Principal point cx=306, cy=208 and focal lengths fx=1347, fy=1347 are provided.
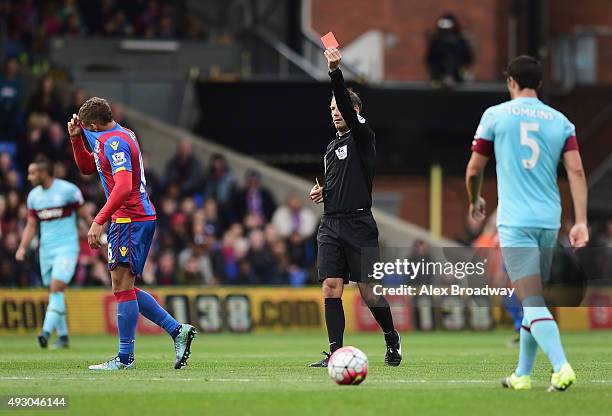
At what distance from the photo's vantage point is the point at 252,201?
86.0 ft

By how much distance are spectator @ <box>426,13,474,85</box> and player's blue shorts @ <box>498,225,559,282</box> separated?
19931mm

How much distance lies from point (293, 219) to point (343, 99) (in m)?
14.6

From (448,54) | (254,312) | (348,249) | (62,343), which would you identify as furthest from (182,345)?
(448,54)

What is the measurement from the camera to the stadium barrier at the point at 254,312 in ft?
73.8

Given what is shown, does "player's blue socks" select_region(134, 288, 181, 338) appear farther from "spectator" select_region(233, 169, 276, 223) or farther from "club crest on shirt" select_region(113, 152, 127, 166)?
"spectator" select_region(233, 169, 276, 223)

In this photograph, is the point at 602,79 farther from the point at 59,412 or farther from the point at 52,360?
the point at 59,412

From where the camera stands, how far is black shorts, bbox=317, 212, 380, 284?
40.1 ft

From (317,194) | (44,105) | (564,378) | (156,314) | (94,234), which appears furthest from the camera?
(44,105)

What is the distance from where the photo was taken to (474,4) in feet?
117

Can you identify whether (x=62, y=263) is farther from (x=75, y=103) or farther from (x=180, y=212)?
(x=75, y=103)

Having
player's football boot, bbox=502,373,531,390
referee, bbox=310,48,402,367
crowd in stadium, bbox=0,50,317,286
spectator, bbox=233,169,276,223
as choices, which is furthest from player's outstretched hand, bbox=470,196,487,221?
spectator, bbox=233,169,276,223

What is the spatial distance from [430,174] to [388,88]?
9.97 ft

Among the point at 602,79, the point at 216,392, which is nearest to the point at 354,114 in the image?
the point at 216,392

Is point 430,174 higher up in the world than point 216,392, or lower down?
higher up
